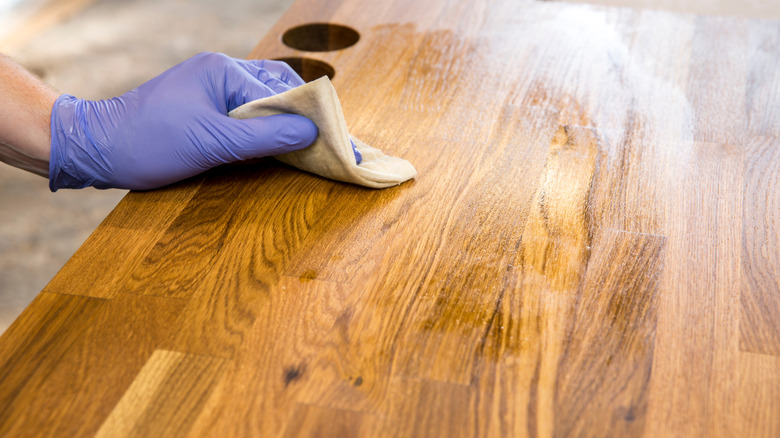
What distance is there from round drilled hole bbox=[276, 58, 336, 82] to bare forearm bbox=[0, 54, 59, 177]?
0.47 m

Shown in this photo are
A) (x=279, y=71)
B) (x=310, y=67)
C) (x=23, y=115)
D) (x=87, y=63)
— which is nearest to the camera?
(x=23, y=115)

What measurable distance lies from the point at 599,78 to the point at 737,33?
0.38 meters

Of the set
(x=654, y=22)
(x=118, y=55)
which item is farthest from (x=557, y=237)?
(x=118, y=55)

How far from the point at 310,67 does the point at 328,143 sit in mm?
447

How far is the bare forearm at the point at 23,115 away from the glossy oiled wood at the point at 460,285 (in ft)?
0.59

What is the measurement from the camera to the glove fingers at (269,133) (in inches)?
38.3

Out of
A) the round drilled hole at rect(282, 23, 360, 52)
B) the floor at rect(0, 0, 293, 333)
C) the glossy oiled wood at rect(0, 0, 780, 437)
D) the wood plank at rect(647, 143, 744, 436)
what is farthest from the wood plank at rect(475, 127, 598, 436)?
the floor at rect(0, 0, 293, 333)

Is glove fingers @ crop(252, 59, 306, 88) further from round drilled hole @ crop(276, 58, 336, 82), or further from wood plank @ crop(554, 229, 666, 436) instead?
wood plank @ crop(554, 229, 666, 436)

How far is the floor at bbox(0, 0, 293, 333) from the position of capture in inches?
90.1

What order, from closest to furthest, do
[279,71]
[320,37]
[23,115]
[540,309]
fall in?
[540,309], [23,115], [279,71], [320,37]

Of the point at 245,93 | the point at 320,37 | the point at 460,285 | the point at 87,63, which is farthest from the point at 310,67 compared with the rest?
the point at 87,63

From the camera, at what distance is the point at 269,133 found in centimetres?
97

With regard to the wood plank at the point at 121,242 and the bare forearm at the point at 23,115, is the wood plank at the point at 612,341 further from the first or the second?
the bare forearm at the point at 23,115

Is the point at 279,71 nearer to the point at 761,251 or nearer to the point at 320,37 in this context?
the point at 320,37
